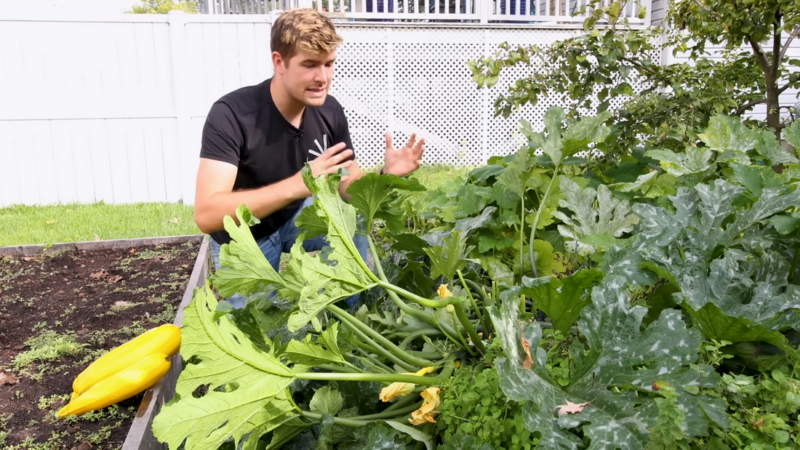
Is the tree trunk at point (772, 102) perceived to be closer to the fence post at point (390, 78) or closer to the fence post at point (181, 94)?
Result: the fence post at point (181, 94)

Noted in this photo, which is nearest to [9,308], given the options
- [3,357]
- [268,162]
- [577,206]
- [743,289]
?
[3,357]

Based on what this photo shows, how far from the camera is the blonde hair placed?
3.01 meters

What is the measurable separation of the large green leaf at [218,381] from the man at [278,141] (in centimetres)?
161

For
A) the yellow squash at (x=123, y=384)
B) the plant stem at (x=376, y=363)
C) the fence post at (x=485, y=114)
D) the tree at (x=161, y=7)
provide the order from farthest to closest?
the tree at (x=161, y=7), the fence post at (x=485, y=114), the yellow squash at (x=123, y=384), the plant stem at (x=376, y=363)

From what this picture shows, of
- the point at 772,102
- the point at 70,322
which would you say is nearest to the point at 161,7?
the point at 70,322

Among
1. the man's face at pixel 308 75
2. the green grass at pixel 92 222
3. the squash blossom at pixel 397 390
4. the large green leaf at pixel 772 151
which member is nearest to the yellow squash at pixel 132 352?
the man's face at pixel 308 75

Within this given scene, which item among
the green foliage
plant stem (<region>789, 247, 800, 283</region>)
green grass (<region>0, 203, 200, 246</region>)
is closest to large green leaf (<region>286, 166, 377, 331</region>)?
the green foliage

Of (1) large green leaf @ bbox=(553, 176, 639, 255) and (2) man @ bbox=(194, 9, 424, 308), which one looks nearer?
(1) large green leaf @ bbox=(553, 176, 639, 255)

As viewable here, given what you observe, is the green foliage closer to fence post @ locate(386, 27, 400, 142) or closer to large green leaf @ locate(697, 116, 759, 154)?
large green leaf @ locate(697, 116, 759, 154)

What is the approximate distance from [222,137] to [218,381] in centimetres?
248

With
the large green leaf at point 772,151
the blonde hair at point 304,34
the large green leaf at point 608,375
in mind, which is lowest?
Answer: the large green leaf at point 608,375

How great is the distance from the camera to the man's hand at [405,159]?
2512 mm

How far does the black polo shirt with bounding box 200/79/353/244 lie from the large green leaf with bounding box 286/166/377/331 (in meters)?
2.19

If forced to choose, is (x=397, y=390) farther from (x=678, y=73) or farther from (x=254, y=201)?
(x=678, y=73)
